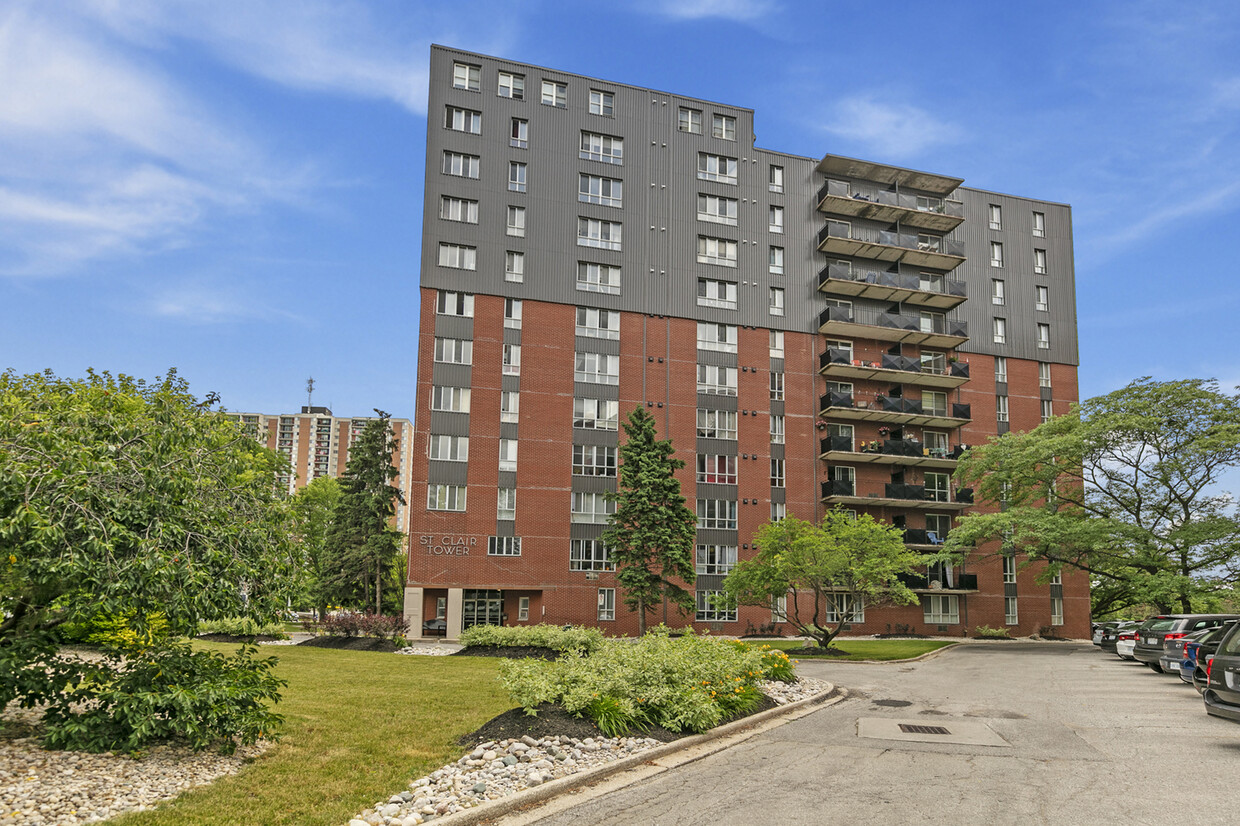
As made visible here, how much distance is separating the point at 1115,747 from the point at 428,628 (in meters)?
33.4

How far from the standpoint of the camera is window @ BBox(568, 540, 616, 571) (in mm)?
42031

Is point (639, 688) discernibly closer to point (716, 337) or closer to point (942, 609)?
point (716, 337)

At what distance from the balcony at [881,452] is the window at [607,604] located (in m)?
14.7

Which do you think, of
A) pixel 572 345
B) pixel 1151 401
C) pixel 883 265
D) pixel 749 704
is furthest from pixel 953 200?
pixel 749 704

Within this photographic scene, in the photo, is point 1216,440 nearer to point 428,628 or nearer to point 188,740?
point 428,628

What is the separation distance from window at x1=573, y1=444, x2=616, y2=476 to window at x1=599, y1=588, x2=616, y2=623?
603 centimetres

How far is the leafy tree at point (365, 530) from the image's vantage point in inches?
1826

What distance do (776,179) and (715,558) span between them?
2289 cm

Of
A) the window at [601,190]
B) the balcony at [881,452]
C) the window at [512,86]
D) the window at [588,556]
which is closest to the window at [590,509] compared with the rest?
the window at [588,556]

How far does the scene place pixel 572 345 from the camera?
44.0 meters

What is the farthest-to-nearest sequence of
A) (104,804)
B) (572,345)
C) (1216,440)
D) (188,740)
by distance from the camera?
(572,345) < (1216,440) < (188,740) < (104,804)

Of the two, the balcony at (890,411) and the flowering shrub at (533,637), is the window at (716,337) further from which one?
the flowering shrub at (533,637)

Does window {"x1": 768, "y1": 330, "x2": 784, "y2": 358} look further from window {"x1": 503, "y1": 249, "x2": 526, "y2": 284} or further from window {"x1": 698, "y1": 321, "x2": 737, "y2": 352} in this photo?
window {"x1": 503, "y1": 249, "x2": 526, "y2": 284}

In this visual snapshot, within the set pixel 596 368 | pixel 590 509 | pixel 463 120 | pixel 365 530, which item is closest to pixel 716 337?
pixel 596 368
